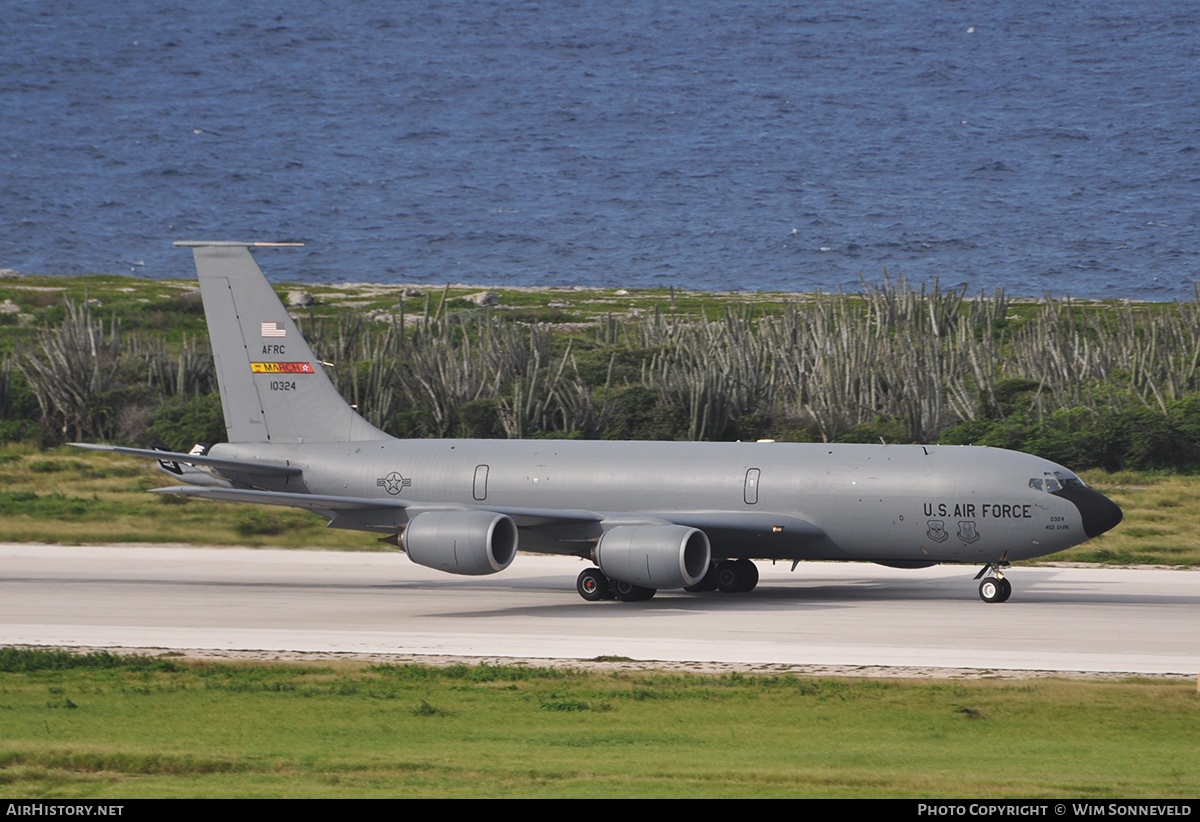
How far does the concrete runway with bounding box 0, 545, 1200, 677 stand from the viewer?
2322 cm

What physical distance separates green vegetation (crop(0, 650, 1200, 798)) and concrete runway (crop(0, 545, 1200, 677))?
8.36 feet

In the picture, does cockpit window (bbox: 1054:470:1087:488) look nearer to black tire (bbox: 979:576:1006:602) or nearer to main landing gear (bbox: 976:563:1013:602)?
main landing gear (bbox: 976:563:1013:602)

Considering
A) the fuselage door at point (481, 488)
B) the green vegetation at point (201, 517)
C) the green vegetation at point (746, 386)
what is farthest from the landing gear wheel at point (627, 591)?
the green vegetation at point (746, 386)

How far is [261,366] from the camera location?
35625mm

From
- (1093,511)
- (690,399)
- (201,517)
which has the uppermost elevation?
(690,399)

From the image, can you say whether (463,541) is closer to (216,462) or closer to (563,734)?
(216,462)

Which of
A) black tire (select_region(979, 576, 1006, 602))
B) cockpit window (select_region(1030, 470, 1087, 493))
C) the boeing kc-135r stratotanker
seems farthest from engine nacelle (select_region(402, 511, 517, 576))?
cockpit window (select_region(1030, 470, 1087, 493))

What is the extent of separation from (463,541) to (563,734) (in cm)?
1236

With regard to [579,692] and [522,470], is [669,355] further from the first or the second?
[579,692]

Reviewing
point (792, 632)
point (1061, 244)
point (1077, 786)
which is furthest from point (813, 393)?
point (1061, 244)

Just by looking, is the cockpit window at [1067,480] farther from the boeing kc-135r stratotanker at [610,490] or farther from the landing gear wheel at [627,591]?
the landing gear wheel at [627,591]

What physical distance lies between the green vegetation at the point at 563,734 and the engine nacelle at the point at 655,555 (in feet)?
26.0

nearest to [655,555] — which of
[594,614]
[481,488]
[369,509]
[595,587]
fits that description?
[594,614]
